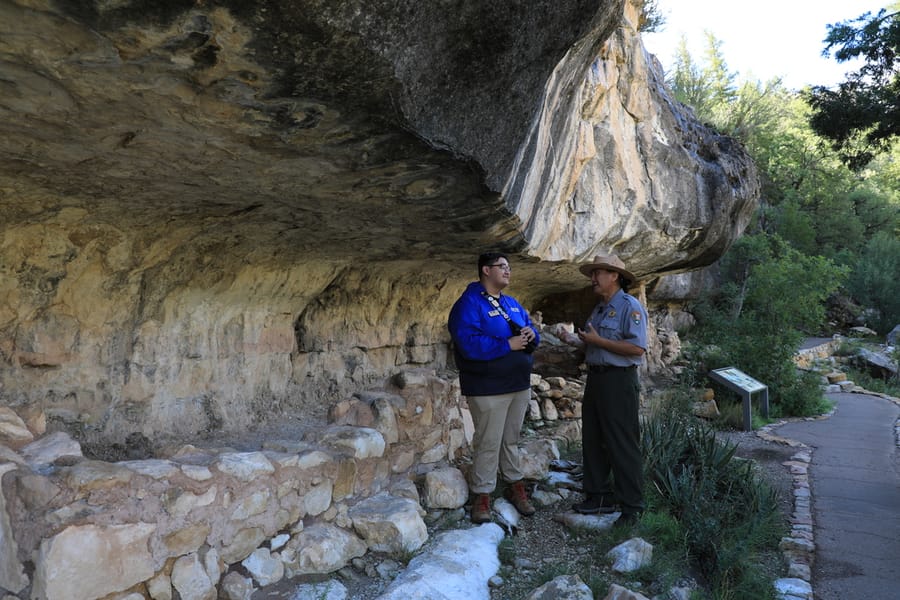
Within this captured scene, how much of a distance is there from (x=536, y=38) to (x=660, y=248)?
18.0 feet

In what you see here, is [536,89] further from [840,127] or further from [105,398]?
[840,127]

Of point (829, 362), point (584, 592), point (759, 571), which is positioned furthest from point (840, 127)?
point (829, 362)

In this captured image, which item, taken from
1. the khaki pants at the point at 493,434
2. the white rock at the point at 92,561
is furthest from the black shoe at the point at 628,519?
the white rock at the point at 92,561

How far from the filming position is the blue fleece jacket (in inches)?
132

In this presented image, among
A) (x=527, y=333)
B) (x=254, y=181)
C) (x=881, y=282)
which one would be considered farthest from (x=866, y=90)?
(x=881, y=282)

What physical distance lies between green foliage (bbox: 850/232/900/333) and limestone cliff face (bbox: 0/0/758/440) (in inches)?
737

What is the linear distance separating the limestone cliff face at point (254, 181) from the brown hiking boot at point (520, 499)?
149 cm

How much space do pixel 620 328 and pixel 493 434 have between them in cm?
91

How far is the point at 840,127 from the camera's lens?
689 centimetres

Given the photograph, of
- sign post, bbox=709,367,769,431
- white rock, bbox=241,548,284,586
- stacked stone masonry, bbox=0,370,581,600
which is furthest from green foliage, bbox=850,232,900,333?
white rock, bbox=241,548,284,586

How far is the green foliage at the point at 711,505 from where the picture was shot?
3096 millimetres

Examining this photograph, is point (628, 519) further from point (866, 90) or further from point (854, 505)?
point (866, 90)

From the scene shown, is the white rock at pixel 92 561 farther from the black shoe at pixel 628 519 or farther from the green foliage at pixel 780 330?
the green foliage at pixel 780 330

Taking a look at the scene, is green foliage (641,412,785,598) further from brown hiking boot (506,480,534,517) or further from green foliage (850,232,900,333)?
green foliage (850,232,900,333)
